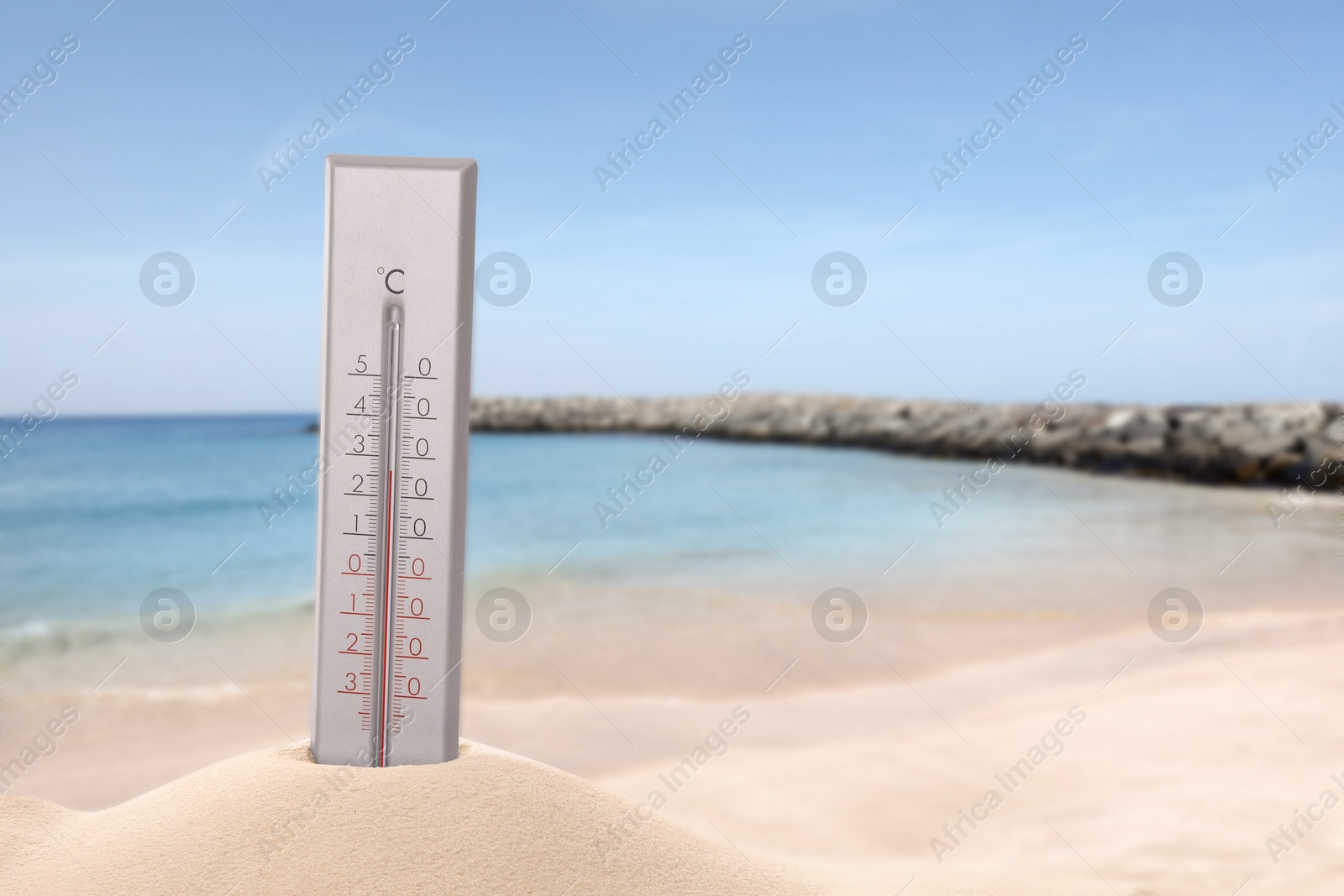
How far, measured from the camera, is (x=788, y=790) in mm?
2701

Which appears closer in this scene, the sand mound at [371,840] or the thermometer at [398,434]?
the sand mound at [371,840]

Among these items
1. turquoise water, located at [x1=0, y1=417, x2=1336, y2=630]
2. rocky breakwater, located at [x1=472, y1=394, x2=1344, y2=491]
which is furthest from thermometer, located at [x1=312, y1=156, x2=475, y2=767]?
rocky breakwater, located at [x1=472, y1=394, x2=1344, y2=491]

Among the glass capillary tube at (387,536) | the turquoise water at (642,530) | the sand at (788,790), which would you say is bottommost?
the sand at (788,790)

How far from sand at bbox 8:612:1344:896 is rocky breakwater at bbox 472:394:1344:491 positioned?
8.02m

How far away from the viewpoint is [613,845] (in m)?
1.31

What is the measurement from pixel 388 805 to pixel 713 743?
6.98 feet

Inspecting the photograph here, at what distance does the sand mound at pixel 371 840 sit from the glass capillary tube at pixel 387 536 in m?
0.11

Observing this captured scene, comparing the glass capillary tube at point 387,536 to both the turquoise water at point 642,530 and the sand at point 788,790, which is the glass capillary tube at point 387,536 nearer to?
the sand at point 788,790

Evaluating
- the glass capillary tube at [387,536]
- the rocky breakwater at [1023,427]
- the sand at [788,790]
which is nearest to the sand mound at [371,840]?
the sand at [788,790]

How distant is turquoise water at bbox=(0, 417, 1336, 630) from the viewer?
6.75 m

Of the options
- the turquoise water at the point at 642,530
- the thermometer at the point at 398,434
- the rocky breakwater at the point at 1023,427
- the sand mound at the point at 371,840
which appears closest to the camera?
the sand mound at the point at 371,840

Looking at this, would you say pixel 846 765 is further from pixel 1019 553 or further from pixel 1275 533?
pixel 1275 533

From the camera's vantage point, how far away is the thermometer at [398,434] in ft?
4.64

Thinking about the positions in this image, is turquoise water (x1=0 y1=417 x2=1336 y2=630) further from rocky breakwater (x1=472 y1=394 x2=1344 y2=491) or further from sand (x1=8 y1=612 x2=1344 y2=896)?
sand (x1=8 y1=612 x2=1344 y2=896)
